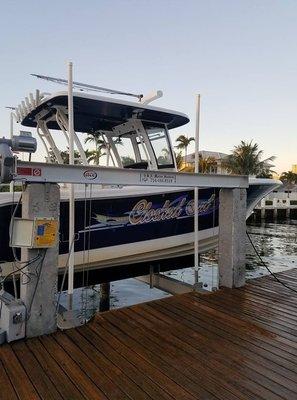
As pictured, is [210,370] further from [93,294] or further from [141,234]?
[93,294]

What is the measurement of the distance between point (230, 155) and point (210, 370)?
51864 millimetres

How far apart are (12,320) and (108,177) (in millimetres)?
2304

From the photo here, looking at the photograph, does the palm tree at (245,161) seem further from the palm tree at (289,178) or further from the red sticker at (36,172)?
the red sticker at (36,172)

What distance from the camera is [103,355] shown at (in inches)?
160

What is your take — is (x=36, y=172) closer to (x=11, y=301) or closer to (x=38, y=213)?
(x=38, y=213)

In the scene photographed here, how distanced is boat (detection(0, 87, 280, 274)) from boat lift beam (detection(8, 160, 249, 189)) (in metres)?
0.39

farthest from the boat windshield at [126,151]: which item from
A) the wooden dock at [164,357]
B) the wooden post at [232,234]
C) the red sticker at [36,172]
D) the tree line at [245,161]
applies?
the tree line at [245,161]

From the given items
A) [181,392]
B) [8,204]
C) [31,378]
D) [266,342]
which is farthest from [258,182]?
[31,378]

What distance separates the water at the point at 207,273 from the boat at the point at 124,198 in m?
1.59

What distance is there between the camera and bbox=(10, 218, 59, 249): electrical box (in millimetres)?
4367

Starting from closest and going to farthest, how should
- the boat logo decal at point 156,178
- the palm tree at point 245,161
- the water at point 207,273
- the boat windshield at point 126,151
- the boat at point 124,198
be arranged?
1. the boat logo decal at point 156,178
2. the boat at point 124,198
3. the boat windshield at point 126,151
4. the water at point 207,273
5. the palm tree at point 245,161

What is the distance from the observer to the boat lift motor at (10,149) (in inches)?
156

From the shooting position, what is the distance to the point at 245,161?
169 feet

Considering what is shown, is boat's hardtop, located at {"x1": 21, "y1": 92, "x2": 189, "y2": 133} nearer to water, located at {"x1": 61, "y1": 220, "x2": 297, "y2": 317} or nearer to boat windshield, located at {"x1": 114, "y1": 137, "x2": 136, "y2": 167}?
boat windshield, located at {"x1": 114, "y1": 137, "x2": 136, "y2": 167}
